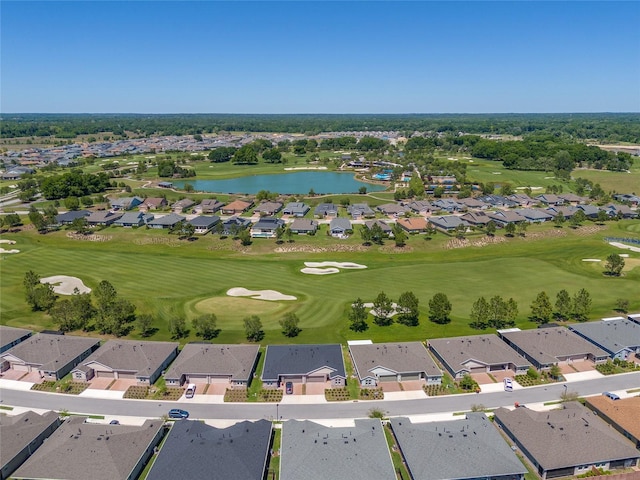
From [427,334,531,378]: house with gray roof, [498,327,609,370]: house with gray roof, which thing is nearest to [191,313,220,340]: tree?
[427,334,531,378]: house with gray roof

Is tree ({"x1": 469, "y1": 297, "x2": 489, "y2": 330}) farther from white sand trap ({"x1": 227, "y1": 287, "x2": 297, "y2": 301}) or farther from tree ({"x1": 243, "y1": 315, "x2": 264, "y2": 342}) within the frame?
tree ({"x1": 243, "y1": 315, "x2": 264, "y2": 342})

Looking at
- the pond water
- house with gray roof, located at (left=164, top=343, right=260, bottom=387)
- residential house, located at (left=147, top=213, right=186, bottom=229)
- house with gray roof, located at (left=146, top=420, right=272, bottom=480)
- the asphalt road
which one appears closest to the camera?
house with gray roof, located at (left=146, top=420, right=272, bottom=480)

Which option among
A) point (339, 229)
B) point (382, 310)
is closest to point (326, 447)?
point (382, 310)

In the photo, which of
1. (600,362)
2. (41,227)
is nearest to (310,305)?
(600,362)

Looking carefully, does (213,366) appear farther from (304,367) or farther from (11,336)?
(11,336)

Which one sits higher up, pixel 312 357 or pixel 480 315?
pixel 480 315

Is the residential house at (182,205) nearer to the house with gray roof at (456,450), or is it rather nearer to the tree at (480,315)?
the tree at (480,315)
